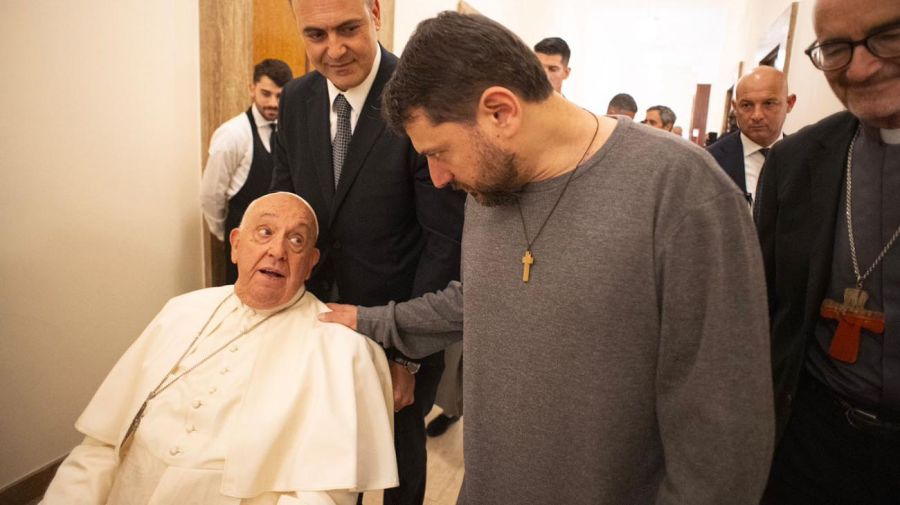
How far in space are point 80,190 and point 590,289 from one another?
224cm

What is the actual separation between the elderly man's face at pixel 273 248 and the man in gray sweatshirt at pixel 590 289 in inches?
27.7

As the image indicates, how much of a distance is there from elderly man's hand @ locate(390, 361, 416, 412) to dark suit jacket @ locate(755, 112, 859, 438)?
1.02 metres

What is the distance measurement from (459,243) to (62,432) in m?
2.04

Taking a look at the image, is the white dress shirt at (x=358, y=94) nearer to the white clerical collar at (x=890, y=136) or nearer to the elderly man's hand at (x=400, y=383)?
the elderly man's hand at (x=400, y=383)

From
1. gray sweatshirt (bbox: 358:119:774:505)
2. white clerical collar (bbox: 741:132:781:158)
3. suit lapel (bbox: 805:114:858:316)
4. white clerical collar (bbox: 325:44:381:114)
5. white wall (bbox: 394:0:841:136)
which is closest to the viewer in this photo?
gray sweatshirt (bbox: 358:119:774:505)

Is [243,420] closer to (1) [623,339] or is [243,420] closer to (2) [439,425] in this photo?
→ (1) [623,339]

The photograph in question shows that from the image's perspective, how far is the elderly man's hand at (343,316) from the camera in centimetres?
163

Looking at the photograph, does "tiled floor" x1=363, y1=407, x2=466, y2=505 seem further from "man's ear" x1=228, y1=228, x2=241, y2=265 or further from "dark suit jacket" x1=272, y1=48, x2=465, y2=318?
"man's ear" x1=228, y1=228, x2=241, y2=265

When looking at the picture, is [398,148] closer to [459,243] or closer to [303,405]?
[459,243]

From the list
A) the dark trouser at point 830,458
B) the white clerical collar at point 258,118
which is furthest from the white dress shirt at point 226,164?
the dark trouser at point 830,458

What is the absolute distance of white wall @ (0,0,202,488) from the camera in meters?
2.04

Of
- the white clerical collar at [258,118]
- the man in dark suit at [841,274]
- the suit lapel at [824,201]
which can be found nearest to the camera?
the man in dark suit at [841,274]

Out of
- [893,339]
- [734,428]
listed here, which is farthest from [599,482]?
[893,339]

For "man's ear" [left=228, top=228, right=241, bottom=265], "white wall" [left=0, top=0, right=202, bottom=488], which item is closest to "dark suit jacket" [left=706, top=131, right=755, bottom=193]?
"man's ear" [left=228, top=228, right=241, bottom=265]
